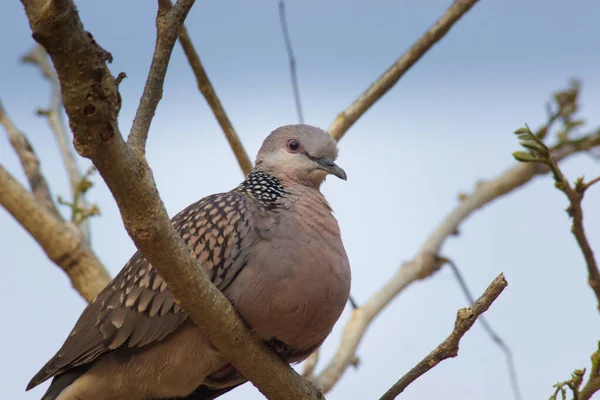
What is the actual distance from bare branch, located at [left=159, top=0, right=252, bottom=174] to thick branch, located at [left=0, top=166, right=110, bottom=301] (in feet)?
3.93

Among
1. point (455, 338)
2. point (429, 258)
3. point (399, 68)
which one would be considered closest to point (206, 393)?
point (455, 338)

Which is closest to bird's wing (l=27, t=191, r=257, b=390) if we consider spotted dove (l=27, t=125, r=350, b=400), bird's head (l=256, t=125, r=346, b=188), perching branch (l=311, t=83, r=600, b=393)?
spotted dove (l=27, t=125, r=350, b=400)

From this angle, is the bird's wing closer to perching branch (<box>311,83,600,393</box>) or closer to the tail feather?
the tail feather

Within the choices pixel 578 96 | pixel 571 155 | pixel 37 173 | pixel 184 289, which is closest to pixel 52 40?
pixel 184 289

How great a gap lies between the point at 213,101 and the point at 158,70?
2039mm

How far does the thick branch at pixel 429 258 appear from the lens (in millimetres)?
5676

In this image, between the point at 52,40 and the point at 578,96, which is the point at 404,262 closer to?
the point at 578,96

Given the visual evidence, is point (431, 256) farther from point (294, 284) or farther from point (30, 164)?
point (30, 164)

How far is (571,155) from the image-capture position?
20.3 feet

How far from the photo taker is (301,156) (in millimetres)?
4941

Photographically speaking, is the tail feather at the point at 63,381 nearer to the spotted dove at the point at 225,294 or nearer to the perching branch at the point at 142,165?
the spotted dove at the point at 225,294

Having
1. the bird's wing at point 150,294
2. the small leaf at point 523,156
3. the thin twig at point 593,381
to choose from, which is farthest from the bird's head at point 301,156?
the thin twig at point 593,381

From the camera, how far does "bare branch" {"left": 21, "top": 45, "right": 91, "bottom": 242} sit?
5.73 m

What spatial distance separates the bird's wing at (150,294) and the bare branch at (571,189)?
138 cm
